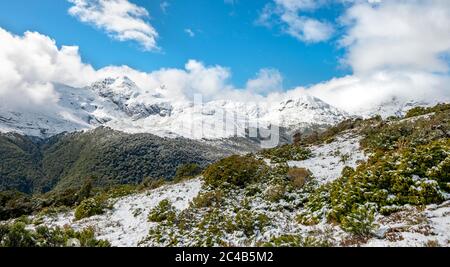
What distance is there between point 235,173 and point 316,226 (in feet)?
34.8

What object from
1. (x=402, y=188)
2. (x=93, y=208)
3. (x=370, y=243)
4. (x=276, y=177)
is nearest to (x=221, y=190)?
(x=276, y=177)

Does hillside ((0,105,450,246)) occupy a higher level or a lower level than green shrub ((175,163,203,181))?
lower

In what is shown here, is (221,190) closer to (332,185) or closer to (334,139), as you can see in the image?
(332,185)

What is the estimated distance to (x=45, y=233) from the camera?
53.8 feet

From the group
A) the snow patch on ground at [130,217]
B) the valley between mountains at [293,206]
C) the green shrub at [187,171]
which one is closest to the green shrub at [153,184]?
the green shrub at [187,171]

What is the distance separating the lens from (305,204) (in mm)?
20406

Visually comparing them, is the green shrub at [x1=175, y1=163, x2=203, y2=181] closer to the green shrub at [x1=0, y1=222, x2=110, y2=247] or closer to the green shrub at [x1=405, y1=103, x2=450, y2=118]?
the green shrub at [x1=405, y1=103, x2=450, y2=118]

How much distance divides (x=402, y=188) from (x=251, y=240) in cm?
713

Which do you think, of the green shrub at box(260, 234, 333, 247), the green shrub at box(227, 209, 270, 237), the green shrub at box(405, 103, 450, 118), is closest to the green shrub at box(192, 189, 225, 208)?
the green shrub at box(227, 209, 270, 237)

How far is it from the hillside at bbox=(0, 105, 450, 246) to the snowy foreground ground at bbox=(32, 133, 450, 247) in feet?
0.13

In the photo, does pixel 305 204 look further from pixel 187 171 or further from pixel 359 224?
pixel 187 171

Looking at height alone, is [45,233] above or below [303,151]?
below

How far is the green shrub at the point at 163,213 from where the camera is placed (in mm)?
A: 20930

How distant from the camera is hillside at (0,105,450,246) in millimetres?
14578
